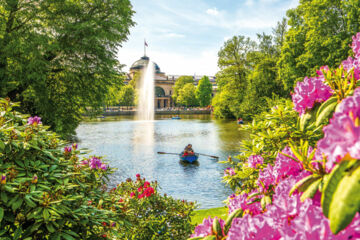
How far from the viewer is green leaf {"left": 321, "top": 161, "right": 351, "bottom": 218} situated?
91 centimetres

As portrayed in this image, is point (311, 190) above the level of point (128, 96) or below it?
below

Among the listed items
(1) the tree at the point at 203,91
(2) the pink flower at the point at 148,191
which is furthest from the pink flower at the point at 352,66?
(1) the tree at the point at 203,91

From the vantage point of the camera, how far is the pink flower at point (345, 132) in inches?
32.8

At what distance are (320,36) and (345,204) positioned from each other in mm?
24332

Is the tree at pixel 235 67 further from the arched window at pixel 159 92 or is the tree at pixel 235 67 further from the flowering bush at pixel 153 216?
the arched window at pixel 159 92

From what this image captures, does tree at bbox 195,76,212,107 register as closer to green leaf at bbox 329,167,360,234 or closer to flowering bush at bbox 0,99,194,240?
flowering bush at bbox 0,99,194,240

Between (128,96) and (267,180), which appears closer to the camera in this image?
(267,180)

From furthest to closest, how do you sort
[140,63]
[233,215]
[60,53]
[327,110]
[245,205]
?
1. [140,63]
2. [60,53]
3. [245,205]
4. [233,215]
5. [327,110]

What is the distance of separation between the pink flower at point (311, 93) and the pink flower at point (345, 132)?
1.04 metres

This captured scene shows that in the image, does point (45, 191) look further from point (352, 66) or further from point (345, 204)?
point (352, 66)

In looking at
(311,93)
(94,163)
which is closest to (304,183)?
→ (311,93)

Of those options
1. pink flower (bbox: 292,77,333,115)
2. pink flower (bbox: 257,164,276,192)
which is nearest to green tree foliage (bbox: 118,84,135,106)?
pink flower (bbox: 257,164,276,192)

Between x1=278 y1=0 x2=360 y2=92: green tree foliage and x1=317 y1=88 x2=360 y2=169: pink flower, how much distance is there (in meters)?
21.6

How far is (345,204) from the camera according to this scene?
2.74 feet
